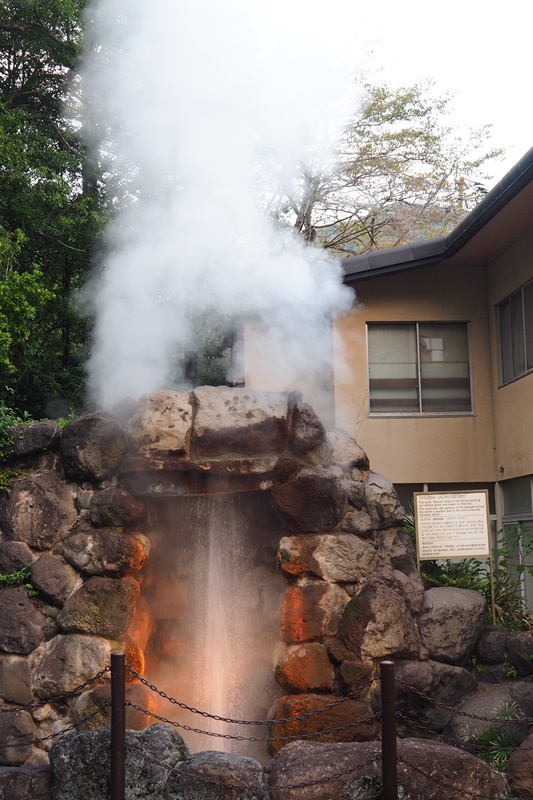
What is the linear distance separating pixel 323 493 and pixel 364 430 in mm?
4422

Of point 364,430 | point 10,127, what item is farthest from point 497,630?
point 10,127

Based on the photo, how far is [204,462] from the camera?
9.03m

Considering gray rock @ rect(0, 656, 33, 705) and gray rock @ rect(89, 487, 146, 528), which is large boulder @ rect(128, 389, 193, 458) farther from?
gray rock @ rect(0, 656, 33, 705)

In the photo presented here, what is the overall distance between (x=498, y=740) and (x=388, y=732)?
8.09 ft

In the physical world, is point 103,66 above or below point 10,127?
above

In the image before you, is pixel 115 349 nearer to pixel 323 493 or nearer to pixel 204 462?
pixel 204 462

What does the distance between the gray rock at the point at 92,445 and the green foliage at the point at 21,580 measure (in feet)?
3.62

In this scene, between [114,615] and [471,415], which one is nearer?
[114,615]

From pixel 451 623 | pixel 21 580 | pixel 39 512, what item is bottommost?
pixel 451 623

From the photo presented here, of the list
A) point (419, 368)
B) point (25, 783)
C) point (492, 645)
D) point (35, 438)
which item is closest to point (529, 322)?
point (419, 368)

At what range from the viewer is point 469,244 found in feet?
42.7

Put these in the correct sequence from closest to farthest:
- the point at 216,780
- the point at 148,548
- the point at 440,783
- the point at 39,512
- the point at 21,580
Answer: the point at 440,783, the point at 216,780, the point at 21,580, the point at 39,512, the point at 148,548

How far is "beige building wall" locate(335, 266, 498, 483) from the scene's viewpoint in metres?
13.3

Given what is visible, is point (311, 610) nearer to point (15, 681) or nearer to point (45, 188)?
point (15, 681)
